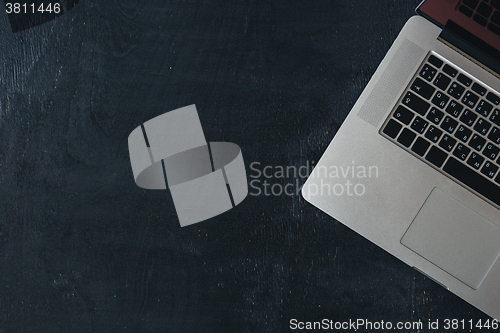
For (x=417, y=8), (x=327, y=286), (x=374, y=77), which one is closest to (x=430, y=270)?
(x=327, y=286)

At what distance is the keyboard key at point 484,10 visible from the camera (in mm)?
603

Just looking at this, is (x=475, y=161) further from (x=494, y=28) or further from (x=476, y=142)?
(x=494, y=28)

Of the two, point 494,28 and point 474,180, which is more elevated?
point 494,28

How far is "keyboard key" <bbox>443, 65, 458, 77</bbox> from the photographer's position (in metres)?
0.62

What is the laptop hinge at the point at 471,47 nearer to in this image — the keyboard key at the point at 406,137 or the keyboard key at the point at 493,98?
the keyboard key at the point at 493,98

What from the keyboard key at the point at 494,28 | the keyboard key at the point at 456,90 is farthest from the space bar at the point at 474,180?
the keyboard key at the point at 494,28

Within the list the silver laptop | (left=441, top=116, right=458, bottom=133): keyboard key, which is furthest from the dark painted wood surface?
(left=441, top=116, right=458, bottom=133): keyboard key

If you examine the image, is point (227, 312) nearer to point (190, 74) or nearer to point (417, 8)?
point (190, 74)

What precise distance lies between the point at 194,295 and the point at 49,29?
0.54m

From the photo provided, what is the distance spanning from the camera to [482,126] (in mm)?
614

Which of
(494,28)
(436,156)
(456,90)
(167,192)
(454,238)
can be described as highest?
(494,28)

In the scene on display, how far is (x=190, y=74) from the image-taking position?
67 cm

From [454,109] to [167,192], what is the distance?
492 mm

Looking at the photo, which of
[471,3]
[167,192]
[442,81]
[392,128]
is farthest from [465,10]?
[167,192]
